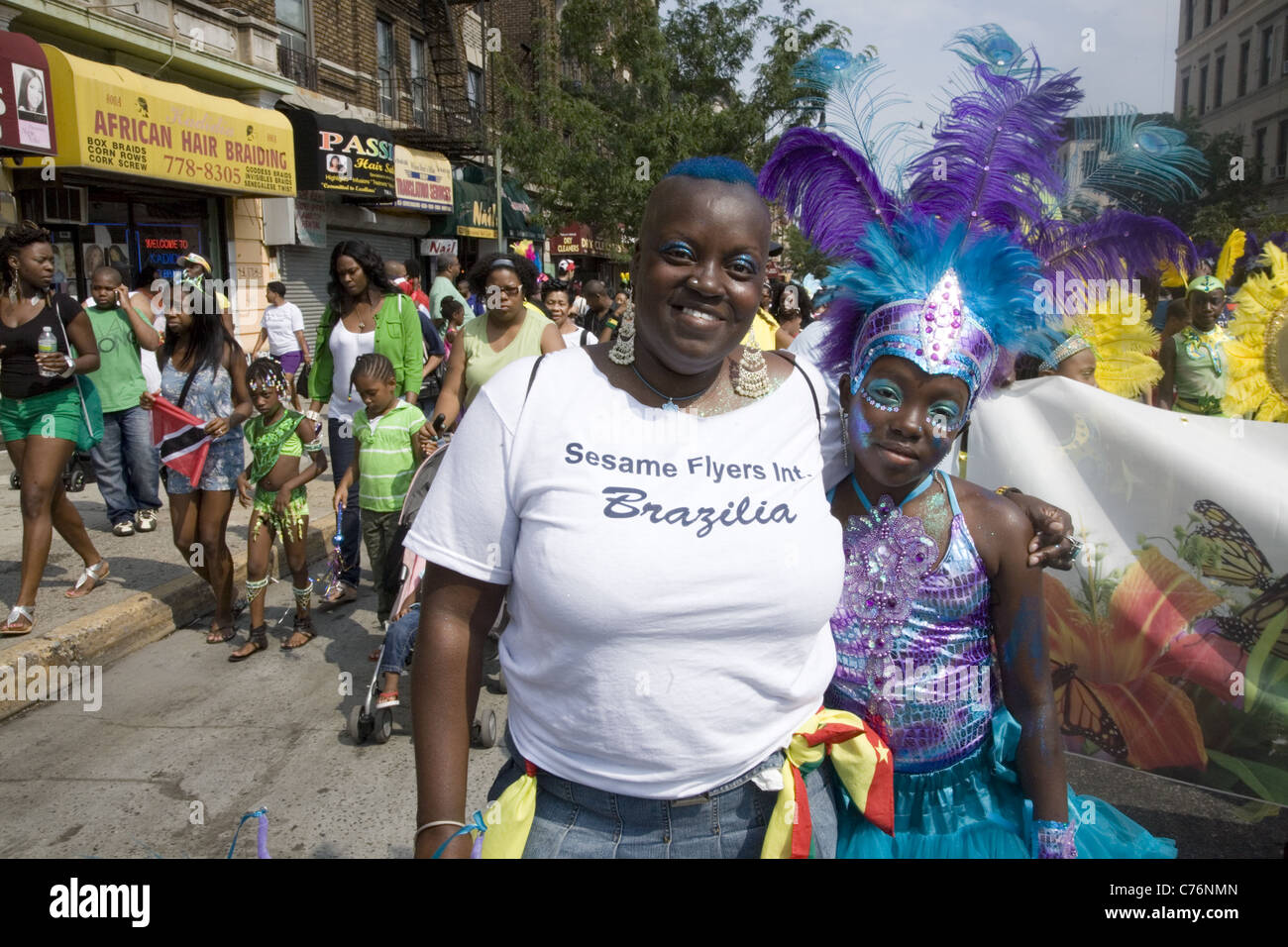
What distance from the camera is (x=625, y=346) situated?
1642mm

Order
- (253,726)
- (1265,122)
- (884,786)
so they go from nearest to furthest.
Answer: (884,786) < (253,726) < (1265,122)

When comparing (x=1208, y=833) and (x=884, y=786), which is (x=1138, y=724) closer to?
(x=1208, y=833)

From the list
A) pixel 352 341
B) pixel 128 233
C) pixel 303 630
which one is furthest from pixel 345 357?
pixel 128 233

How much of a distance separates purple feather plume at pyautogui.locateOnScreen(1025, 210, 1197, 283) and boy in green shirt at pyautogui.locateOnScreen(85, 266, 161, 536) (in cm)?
671

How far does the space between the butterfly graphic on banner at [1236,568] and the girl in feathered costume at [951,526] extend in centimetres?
123

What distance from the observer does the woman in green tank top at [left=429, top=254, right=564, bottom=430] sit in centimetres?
515

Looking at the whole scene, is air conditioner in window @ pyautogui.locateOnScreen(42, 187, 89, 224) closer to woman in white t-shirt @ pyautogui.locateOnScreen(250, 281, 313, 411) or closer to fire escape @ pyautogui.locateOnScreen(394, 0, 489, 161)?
woman in white t-shirt @ pyautogui.locateOnScreen(250, 281, 313, 411)

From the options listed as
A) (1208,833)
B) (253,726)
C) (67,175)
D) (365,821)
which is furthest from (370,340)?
(67,175)

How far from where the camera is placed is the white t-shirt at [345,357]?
5.62 m

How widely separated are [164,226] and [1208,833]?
14.1 metres

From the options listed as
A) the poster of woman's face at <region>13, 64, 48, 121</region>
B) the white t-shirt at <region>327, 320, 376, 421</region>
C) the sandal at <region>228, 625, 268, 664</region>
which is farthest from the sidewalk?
the poster of woman's face at <region>13, 64, 48, 121</region>

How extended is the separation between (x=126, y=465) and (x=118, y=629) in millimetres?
2419

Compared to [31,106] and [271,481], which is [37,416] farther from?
[31,106]

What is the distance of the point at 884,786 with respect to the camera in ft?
5.98
